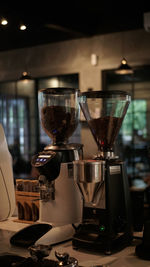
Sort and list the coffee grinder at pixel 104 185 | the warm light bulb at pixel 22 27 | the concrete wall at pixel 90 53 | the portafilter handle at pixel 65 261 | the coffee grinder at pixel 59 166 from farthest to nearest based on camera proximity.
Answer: the concrete wall at pixel 90 53, the warm light bulb at pixel 22 27, the coffee grinder at pixel 59 166, the coffee grinder at pixel 104 185, the portafilter handle at pixel 65 261

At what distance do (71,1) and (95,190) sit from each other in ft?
14.0

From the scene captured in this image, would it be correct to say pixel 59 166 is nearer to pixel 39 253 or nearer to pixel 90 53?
pixel 39 253

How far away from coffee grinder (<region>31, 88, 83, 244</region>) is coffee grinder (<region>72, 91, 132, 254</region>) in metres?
0.09

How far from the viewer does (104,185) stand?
3.91 feet

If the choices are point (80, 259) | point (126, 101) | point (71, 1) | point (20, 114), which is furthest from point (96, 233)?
point (20, 114)

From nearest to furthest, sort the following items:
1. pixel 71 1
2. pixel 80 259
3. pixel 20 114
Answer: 1. pixel 80 259
2. pixel 71 1
3. pixel 20 114

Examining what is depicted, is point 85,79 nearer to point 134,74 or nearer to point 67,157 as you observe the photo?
point 134,74

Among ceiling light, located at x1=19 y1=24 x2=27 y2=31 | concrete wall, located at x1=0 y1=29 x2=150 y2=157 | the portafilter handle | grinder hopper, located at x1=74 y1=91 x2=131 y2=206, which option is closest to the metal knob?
the portafilter handle

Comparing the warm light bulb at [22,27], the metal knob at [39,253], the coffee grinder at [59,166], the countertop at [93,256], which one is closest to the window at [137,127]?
the warm light bulb at [22,27]

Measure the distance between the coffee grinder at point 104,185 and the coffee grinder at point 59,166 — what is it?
0.09 meters

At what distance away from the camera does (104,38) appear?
5758 mm

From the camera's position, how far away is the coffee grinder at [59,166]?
50.1 inches

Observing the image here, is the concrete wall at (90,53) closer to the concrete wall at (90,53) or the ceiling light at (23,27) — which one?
the concrete wall at (90,53)

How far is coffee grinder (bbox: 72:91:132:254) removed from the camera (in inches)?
45.1
